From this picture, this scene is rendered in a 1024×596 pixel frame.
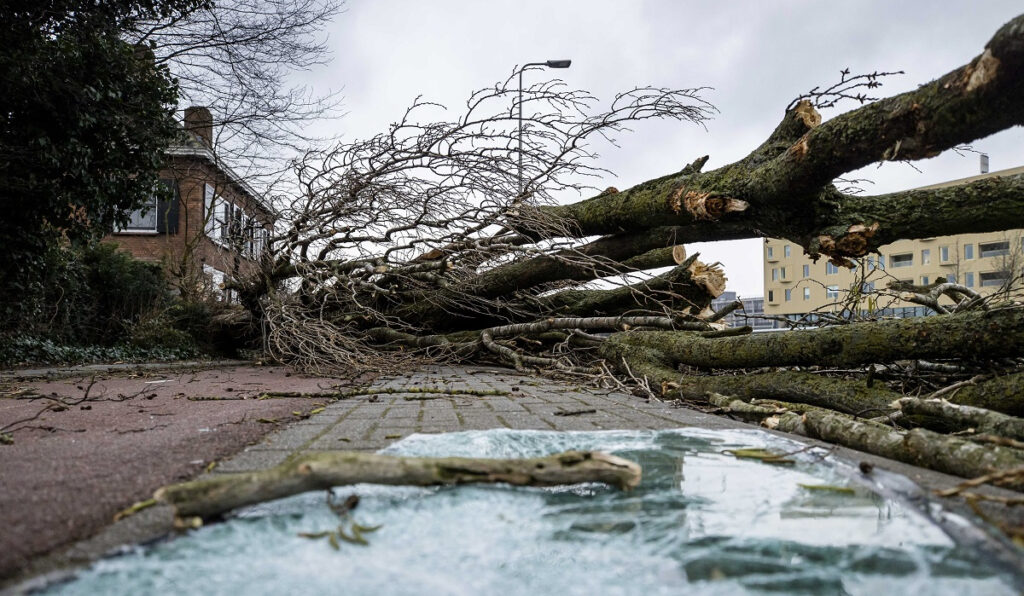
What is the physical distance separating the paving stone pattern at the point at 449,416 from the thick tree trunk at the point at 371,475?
0.49 metres

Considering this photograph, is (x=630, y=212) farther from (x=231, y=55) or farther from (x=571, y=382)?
(x=231, y=55)

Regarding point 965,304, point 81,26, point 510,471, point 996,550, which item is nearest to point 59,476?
point 510,471

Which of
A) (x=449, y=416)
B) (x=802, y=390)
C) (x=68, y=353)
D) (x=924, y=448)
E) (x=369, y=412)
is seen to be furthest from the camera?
(x=68, y=353)

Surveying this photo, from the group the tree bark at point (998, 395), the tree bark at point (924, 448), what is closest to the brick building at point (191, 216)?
the tree bark at point (924, 448)

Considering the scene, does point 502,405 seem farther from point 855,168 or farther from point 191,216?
point 191,216

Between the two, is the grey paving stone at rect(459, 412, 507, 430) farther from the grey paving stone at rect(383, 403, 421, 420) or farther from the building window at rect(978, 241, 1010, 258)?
the building window at rect(978, 241, 1010, 258)

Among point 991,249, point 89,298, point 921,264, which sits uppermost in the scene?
point 991,249

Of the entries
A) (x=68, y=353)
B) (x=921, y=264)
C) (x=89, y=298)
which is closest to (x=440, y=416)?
(x=68, y=353)

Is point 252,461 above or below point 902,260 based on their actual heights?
below

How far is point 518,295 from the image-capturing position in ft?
26.6

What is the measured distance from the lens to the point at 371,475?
5.36 ft

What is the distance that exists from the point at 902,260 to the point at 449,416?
5656 cm

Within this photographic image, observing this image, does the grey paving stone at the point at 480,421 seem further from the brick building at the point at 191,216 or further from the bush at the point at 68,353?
the bush at the point at 68,353

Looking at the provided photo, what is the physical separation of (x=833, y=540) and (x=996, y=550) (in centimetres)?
31
